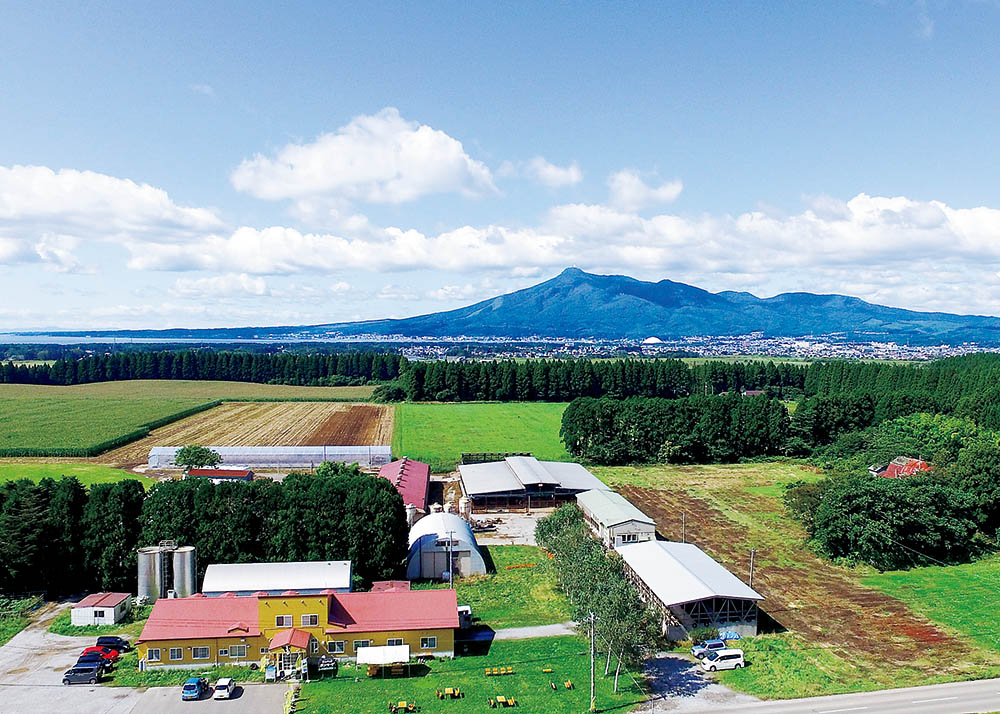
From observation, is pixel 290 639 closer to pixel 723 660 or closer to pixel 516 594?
pixel 516 594

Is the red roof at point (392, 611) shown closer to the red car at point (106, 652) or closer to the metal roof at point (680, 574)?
the red car at point (106, 652)

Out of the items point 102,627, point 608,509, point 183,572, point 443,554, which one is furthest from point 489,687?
point 608,509

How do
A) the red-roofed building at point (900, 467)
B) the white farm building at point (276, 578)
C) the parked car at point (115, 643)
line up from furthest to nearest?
1. the red-roofed building at point (900, 467)
2. the white farm building at point (276, 578)
3. the parked car at point (115, 643)

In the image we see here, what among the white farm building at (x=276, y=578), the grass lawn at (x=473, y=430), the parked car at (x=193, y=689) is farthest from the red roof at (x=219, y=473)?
the parked car at (x=193, y=689)

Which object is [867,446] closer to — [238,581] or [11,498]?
[238,581]

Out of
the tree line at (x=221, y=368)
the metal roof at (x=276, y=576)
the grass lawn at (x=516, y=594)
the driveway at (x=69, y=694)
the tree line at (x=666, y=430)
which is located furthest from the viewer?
the tree line at (x=221, y=368)

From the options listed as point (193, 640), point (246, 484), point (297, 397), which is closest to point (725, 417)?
point (246, 484)

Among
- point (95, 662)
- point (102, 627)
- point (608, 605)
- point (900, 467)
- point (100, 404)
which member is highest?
point (608, 605)

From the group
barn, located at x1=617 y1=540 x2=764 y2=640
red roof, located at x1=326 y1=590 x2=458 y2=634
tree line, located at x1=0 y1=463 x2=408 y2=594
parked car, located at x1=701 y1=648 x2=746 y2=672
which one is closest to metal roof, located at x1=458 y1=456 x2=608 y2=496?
tree line, located at x1=0 y1=463 x2=408 y2=594
